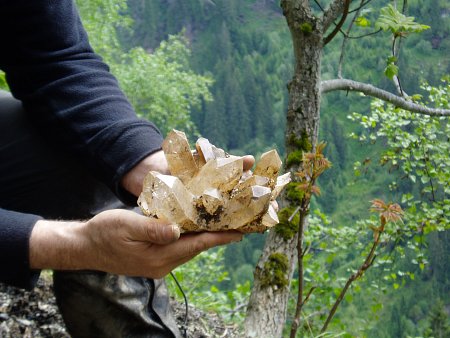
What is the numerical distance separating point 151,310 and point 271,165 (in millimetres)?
698

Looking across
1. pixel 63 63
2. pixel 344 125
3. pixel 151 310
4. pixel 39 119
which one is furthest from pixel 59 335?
pixel 344 125

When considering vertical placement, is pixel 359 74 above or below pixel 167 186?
below

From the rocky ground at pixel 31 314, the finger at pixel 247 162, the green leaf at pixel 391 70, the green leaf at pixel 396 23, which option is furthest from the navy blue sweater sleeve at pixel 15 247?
the green leaf at pixel 391 70

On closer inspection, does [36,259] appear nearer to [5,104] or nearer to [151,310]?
[151,310]

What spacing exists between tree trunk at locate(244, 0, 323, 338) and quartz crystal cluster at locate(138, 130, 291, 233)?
175 cm

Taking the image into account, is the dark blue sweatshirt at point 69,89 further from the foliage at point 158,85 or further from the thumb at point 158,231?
the foliage at point 158,85

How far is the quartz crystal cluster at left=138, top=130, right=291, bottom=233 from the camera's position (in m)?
1.24

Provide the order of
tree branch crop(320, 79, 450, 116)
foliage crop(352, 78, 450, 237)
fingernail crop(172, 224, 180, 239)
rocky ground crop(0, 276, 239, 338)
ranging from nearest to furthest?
fingernail crop(172, 224, 180, 239) < rocky ground crop(0, 276, 239, 338) < tree branch crop(320, 79, 450, 116) < foliage crop(352, 78, 450, 237)

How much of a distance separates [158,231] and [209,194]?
13 centimetres

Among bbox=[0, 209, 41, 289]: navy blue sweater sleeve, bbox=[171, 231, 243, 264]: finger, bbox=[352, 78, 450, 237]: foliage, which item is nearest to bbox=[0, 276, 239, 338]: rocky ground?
bbox=[0, 209, 41, 289]: navy blue sweater sleeve

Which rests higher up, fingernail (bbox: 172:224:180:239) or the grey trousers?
fingernail (bbox: 172:224:180:239)

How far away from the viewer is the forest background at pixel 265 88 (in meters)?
20.0

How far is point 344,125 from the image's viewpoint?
58562 millimetres

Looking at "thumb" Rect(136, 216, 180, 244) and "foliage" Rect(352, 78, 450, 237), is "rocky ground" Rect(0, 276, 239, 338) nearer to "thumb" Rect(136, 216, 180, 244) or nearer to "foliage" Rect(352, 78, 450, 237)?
"thumb" Rect(136, 216, 180, 244)
